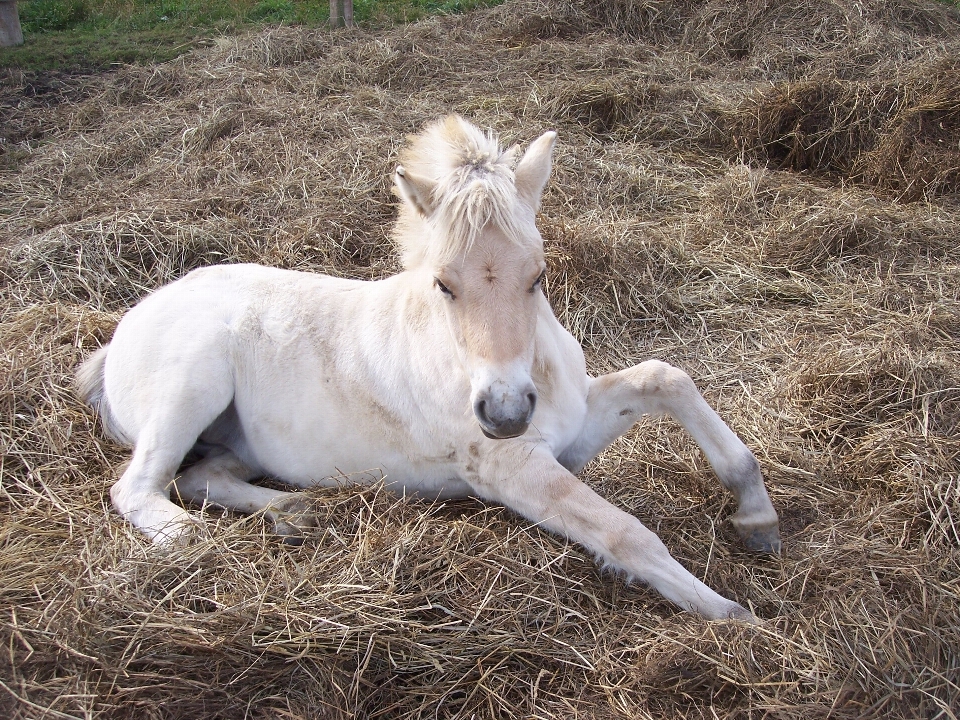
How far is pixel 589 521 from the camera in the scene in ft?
8.91

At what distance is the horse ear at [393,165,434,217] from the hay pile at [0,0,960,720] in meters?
1.22

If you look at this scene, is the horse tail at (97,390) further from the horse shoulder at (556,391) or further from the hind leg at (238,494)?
the horse shoulder at (556,391)

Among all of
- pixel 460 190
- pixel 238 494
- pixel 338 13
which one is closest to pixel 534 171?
pixel 460 190

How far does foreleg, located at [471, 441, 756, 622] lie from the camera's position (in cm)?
258

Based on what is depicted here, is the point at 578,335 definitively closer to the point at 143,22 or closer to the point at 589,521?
the point at 589,521

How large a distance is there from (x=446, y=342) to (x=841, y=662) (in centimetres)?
178

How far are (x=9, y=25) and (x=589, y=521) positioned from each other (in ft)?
34.5

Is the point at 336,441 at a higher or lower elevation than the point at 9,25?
lower

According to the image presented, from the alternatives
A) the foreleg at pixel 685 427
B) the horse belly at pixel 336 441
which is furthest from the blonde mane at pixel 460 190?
the foreleg at pixel 685 427

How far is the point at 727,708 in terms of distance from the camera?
225cm

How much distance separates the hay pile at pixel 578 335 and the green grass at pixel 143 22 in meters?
0.88

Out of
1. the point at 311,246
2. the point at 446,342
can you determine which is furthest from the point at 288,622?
the point at 311,246

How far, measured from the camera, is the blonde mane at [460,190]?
8.45ft

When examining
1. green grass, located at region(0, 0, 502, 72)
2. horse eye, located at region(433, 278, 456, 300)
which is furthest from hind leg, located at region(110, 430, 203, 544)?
green grass, located at region(0, 0, 502, 72)
